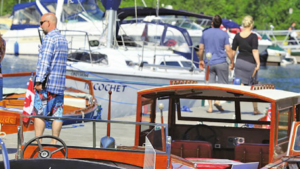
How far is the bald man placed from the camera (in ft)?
23.9

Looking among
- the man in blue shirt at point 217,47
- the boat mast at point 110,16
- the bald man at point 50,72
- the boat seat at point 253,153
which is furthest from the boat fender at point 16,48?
the boat seat at point 253,153

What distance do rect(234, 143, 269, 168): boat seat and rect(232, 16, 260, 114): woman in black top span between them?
11.1ft

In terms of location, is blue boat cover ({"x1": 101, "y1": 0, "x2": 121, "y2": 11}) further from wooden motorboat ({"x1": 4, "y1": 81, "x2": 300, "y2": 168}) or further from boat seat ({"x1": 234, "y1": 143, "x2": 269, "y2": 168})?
boat seat ({"x1": 234, "y1": 143, "x2": 269, "y2": 168})

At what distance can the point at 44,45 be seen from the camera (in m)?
7.31

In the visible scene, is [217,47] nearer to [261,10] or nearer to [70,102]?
[70,102]

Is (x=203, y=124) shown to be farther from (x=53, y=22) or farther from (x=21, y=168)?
(x=21, y=168)

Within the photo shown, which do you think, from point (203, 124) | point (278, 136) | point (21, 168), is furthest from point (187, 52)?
point (21, 168)

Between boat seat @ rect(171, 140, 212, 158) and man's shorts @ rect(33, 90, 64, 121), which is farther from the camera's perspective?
man's shorts @ rect(33, 90, 64, 121)

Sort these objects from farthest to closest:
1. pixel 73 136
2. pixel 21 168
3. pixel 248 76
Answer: pixel 248 76 → pixel 73 136 → pixel 21 168

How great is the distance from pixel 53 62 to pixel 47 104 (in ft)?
1.62

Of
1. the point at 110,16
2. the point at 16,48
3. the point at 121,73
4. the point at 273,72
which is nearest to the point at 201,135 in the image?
the point at 121,73

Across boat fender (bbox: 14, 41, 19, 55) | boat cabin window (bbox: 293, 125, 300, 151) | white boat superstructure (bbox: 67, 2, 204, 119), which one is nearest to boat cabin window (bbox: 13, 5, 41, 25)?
boat fender (bbox: 14, 41, 19, 55)

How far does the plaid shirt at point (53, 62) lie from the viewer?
23.9 ft

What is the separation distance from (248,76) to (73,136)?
412 centimetres
